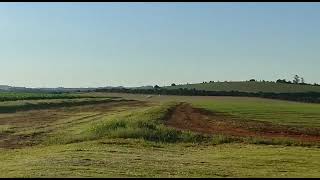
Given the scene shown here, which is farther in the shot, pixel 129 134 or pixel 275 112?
pixel 275 112

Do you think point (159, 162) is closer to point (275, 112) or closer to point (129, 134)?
point (129, 134)

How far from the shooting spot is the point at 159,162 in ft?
61.5

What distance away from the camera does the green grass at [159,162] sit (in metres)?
15.9

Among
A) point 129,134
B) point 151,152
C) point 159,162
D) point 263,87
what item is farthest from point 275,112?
point 263,87

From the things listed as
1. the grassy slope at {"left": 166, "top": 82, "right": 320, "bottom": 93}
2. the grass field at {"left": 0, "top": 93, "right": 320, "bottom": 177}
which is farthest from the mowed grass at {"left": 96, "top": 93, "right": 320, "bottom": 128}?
the grassy slope at {"left": 166, "top": 82, "right": 320, "bottom": 93}

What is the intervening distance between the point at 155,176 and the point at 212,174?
1728 millimetres

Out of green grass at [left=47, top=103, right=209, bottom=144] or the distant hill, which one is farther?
the distant hill

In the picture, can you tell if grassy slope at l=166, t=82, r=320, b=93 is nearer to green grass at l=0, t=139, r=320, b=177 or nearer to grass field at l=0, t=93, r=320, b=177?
grass field at l=0, t=93, r=320, b=177

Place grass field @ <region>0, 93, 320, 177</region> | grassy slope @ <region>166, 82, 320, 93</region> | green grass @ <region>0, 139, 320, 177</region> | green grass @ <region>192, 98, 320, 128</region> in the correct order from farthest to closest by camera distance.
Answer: grassy slope @ <region>166, 82, 320, 93</region>, green grass @ <region>192, 98, 320, 128</region>, grass field @ <region>0, 93, 320, 177</region>, green grass @ <region>0, 139, 320, 177</region>

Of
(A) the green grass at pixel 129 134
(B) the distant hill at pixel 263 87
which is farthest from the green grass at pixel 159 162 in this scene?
(B) the distant hill at pixel 263 87

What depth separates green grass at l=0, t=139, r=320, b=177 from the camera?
15.9 metres

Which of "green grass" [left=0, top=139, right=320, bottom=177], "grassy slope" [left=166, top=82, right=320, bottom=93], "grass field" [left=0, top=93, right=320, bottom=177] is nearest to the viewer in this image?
"green grass" [left=0, top=139, right=320, bottom=177]

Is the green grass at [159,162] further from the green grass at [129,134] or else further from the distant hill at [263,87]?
the distant hill at [263,87]

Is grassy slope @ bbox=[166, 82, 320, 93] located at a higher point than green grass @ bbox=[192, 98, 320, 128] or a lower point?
higher
